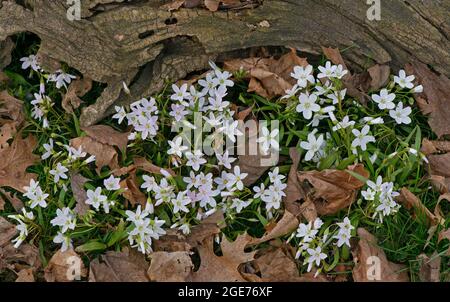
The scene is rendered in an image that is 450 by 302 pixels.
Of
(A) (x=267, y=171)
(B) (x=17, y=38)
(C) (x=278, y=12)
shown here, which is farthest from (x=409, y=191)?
(B) (x=17, y=38)

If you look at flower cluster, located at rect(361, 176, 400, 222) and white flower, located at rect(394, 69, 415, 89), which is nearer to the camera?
flower cluster, located at rect(361, 176, 400, 222)

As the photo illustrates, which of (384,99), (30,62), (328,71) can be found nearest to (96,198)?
(30,62)

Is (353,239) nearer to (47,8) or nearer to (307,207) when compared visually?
(307,207)

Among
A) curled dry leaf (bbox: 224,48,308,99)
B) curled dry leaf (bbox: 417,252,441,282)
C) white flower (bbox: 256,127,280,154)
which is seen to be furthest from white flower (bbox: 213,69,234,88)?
curled dry leaf (bbox: 417,252,441,282)

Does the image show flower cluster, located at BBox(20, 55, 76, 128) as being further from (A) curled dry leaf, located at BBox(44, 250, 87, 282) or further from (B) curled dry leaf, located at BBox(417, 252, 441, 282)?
(B) curled dry leaf, located at BBox(417, 252, 441, 282)

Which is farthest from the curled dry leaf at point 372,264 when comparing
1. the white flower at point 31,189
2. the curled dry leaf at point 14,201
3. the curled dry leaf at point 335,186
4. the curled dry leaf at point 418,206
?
the curled dry leaf at point 14,201

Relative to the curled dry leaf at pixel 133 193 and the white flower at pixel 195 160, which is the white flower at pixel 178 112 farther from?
the curled dry leaf at pixel 133 193

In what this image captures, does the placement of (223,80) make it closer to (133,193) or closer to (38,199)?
(133,193)
